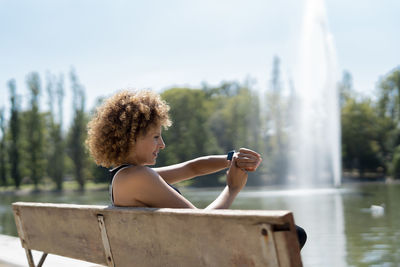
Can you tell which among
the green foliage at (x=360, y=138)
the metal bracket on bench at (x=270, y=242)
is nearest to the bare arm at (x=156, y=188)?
the metal bracket on bench at (x=270, y=242)

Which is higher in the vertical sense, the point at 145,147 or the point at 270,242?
the point at 145,147

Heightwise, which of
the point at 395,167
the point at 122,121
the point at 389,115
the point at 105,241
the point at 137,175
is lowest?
the point at 395,167

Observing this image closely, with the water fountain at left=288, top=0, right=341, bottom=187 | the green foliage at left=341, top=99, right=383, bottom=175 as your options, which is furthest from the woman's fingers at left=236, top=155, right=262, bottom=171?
the green foliage at left=341, top=99, right=383, bottom=175

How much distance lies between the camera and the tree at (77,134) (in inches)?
A: 1946

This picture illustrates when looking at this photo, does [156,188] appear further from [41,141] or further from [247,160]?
[41,141]

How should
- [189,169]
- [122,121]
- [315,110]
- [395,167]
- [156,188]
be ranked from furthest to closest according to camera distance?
1. [395,167]
2. [315,110]
3. [189,169]
4. [122,121]
5. [156,188]

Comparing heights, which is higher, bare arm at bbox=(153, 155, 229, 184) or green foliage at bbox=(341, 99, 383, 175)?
bare arm at bbox=(153, 155, 229, 184)

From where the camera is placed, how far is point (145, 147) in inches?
89.7

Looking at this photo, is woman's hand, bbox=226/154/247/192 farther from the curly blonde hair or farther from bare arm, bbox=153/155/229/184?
bare arm, bbox=153/155/229/184

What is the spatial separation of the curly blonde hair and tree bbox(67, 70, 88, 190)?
4823 centimetres

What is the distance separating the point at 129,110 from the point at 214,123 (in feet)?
156

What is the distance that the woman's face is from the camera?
89.2 inches

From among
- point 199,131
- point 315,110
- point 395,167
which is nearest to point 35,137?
point 199,131

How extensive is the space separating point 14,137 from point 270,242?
5080 centimetres
